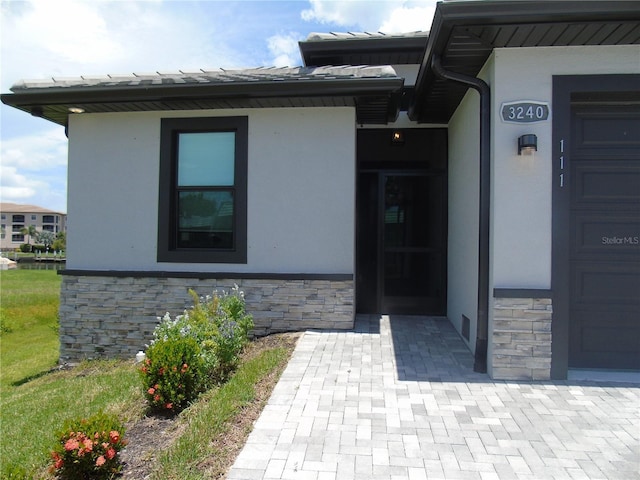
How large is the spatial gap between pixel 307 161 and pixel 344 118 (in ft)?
2.87

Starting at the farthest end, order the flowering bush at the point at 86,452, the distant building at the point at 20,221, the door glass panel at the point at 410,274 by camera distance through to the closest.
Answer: the distant building at the point at 20,221 < the door glass panel at the point at 410,274 < the flowering bush at the point at 86,452

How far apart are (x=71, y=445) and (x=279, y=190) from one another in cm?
414

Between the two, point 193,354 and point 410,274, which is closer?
point 193,354

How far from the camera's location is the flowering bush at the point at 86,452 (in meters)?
2.65

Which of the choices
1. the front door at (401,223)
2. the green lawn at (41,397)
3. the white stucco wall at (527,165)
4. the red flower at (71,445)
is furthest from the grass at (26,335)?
the white stucco wall at (527,165)

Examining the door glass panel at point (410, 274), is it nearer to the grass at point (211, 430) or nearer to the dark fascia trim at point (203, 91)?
the dark fascia trim at point (203, 91)

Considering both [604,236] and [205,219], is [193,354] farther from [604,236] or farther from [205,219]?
[604,236]

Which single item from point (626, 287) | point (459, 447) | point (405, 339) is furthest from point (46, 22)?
point (626, 287)

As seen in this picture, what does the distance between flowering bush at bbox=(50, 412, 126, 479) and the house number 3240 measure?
4.72 m

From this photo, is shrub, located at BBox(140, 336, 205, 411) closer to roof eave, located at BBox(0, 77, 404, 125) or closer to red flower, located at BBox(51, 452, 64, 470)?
red flower, located at BBox(51, 452, 64, 470)

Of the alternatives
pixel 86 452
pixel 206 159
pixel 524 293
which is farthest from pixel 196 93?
pixel 524 293

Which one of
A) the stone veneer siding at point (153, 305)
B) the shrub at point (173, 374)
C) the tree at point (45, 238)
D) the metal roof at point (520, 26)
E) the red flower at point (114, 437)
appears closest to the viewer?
the red flower at point (114, 437)

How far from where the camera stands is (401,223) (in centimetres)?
702

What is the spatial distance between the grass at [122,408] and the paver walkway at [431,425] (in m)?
0.20
